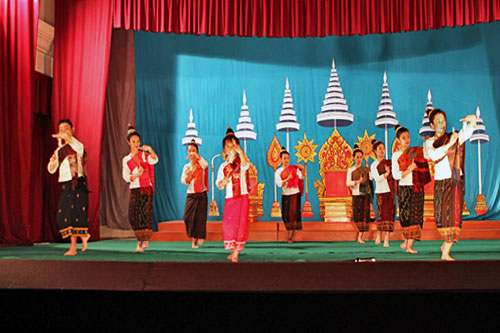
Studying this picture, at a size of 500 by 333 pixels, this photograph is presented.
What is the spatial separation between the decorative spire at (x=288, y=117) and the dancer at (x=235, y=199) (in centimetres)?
508

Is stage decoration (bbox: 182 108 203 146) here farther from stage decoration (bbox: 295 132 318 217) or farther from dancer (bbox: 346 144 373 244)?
dancer (bbox: 346 144 373 244)

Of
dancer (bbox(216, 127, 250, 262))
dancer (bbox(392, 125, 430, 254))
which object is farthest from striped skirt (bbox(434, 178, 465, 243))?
dancer (bbox(216, 127, 250, 262))

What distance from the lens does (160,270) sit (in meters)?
3.61

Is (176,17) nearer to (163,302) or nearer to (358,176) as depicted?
(358,176)

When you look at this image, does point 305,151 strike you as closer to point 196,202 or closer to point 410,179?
point 196,202

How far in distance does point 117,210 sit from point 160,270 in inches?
209

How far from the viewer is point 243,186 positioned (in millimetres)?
4453

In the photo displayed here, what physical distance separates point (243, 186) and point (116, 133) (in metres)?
5.01

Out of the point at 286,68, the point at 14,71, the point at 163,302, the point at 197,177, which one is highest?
the point at 286,68

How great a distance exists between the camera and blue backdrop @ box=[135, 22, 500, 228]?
9375 millimetres

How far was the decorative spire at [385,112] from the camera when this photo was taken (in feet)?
30.2

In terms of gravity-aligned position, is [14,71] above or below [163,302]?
above

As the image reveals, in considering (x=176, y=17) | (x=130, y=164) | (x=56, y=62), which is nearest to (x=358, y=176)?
(x=130, y=164)

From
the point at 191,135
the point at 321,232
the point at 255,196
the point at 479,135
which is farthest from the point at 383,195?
the point at 191,135
